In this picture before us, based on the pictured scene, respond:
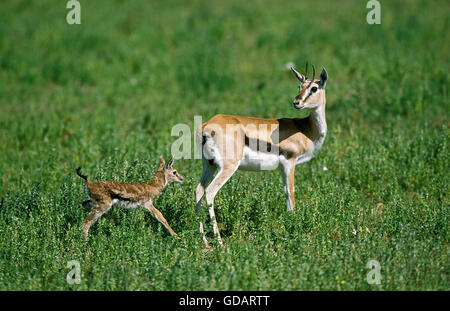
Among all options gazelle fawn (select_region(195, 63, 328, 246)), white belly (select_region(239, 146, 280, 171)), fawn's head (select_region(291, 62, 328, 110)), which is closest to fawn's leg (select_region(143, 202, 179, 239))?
gazelle fawn (select_region(195, 63, 328, 246))

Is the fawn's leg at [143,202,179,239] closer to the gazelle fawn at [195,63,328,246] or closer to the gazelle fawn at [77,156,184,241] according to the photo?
the gazelle fawn at [77,156,184,241]

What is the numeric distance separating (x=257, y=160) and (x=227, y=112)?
5.09 meters

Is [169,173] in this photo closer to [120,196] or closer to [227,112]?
[120,196]

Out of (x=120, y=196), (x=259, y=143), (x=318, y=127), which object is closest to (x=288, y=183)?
(x=259, y=143)

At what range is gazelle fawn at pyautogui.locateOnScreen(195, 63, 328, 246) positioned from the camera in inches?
309

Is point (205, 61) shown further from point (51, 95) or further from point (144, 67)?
point (51, 95)

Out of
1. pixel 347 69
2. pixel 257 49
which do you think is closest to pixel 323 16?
pixel 257 49

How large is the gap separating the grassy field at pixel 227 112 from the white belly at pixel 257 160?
42 centimetres

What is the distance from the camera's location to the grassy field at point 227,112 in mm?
6660

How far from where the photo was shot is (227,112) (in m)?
13.0

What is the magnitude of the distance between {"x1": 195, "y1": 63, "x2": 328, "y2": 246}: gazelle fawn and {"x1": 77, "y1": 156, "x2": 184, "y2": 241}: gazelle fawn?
542mm

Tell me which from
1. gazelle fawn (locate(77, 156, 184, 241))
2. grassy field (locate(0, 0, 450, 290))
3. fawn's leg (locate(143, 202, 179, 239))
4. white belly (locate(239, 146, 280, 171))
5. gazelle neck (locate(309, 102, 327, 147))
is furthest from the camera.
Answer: gazelle neck (locate(309, 102, 327, 147))

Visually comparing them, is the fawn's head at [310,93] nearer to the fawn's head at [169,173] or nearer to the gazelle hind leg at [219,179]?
the gazelle hind leg at [219,179]

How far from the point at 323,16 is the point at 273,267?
1360 cm
